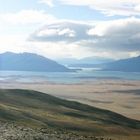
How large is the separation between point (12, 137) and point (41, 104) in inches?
5019

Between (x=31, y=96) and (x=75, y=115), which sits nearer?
(x=75, y=115)

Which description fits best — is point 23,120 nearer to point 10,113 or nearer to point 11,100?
point 10,113

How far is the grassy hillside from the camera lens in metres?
122

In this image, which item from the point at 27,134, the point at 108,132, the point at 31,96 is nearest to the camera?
the point at 27,134

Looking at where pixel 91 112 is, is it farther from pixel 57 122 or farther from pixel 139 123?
pixel 57 122

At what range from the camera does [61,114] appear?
510 feet

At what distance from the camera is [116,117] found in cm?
17925

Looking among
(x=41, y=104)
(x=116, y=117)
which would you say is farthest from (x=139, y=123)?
(x=41, y=104)

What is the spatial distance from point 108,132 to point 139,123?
5700 centimetres

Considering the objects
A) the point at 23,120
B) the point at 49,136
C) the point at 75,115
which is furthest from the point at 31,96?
the point at 49,136

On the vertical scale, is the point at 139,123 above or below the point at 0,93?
below

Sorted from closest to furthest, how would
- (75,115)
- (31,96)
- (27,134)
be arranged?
(27,134), (75,115), (31,96)

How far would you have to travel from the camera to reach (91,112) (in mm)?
183625

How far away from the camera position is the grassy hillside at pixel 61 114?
4793 inches
